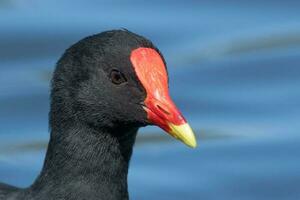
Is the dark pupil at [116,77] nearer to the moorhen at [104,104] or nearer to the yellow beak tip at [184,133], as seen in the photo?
the moorhen at [104,104]

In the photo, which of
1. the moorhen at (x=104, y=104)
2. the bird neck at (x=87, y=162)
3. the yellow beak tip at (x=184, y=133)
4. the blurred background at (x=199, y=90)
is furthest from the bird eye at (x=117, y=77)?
the blurred background at (x=199, y=90)

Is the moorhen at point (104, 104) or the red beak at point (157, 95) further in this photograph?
the moorhen at point (104, 104)

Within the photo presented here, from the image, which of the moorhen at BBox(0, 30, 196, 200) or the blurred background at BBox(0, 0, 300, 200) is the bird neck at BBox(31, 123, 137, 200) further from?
the blurred background at BBox(0, 0, 300, 200)

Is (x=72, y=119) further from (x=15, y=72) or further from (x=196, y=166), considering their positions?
(x=15, y=72)

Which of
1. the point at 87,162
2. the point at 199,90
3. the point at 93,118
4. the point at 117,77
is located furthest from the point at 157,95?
the point at 199,90

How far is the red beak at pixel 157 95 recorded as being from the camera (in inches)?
378

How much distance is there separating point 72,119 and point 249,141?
3105 millimetres

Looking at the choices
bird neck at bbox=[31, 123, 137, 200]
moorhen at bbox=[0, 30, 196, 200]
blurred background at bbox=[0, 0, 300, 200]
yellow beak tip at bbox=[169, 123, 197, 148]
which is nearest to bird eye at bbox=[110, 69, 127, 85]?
moorhen at bbox=[0, 30, 196, 200]

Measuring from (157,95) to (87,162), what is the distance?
597 mm

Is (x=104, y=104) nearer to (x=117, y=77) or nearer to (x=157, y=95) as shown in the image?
(x=117, y=77)

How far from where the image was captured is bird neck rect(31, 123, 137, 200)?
32.4ft

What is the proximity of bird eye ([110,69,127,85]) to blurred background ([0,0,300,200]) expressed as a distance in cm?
243

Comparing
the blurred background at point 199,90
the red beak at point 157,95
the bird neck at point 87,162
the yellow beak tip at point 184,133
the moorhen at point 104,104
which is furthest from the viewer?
the blurred background at point 199,90

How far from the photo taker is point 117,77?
9.75 m
